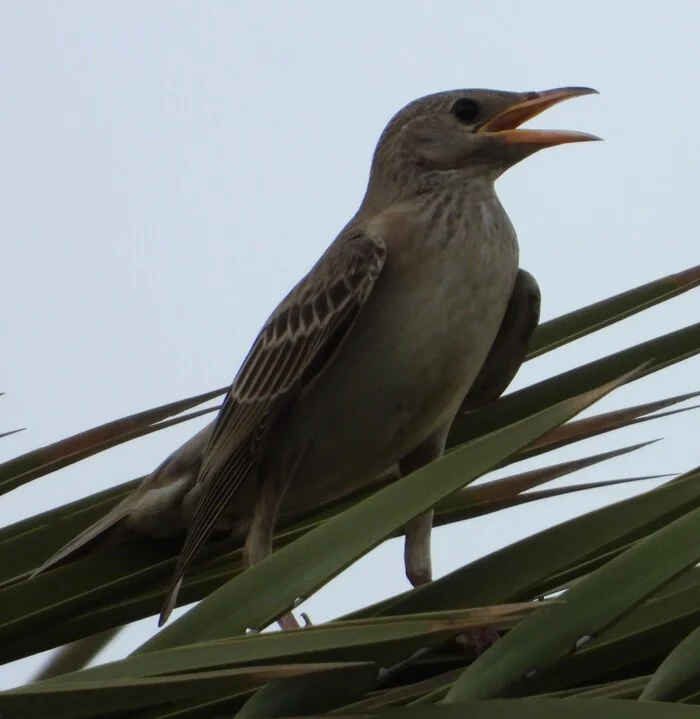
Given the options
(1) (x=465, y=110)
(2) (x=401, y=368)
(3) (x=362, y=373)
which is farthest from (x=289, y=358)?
(1) (x=465, y=110)

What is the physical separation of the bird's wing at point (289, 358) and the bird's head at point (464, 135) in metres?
0.60

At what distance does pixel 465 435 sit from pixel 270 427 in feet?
1.85

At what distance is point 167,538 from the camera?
152 inches

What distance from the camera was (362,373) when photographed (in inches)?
152

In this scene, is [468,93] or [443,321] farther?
[468,93]

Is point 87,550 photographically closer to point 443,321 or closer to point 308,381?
point 308,381

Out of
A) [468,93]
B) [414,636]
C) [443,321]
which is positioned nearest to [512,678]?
[414,636]

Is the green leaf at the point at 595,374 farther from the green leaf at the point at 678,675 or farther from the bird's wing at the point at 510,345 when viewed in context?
the green leaf at the point at 678,675

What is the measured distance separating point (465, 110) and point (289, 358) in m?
1.23

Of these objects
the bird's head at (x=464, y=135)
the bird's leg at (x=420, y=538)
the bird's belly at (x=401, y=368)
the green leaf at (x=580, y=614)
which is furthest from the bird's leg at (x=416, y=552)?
the green leaf at (x=580, y=614)

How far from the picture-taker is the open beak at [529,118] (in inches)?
165

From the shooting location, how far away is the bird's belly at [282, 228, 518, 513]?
3.81 meters

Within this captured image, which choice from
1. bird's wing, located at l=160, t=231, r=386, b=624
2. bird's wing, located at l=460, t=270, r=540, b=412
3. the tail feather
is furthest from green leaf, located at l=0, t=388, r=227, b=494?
bird's wing, located at l=460, t=270, r=540, b=412

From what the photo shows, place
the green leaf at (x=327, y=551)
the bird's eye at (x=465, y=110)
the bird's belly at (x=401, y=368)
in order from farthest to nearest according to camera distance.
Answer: the bird's eye at (x=465, y=110) < the bird's belly at (x=401, y=368) < the green leaf at (x=327, y=551)
